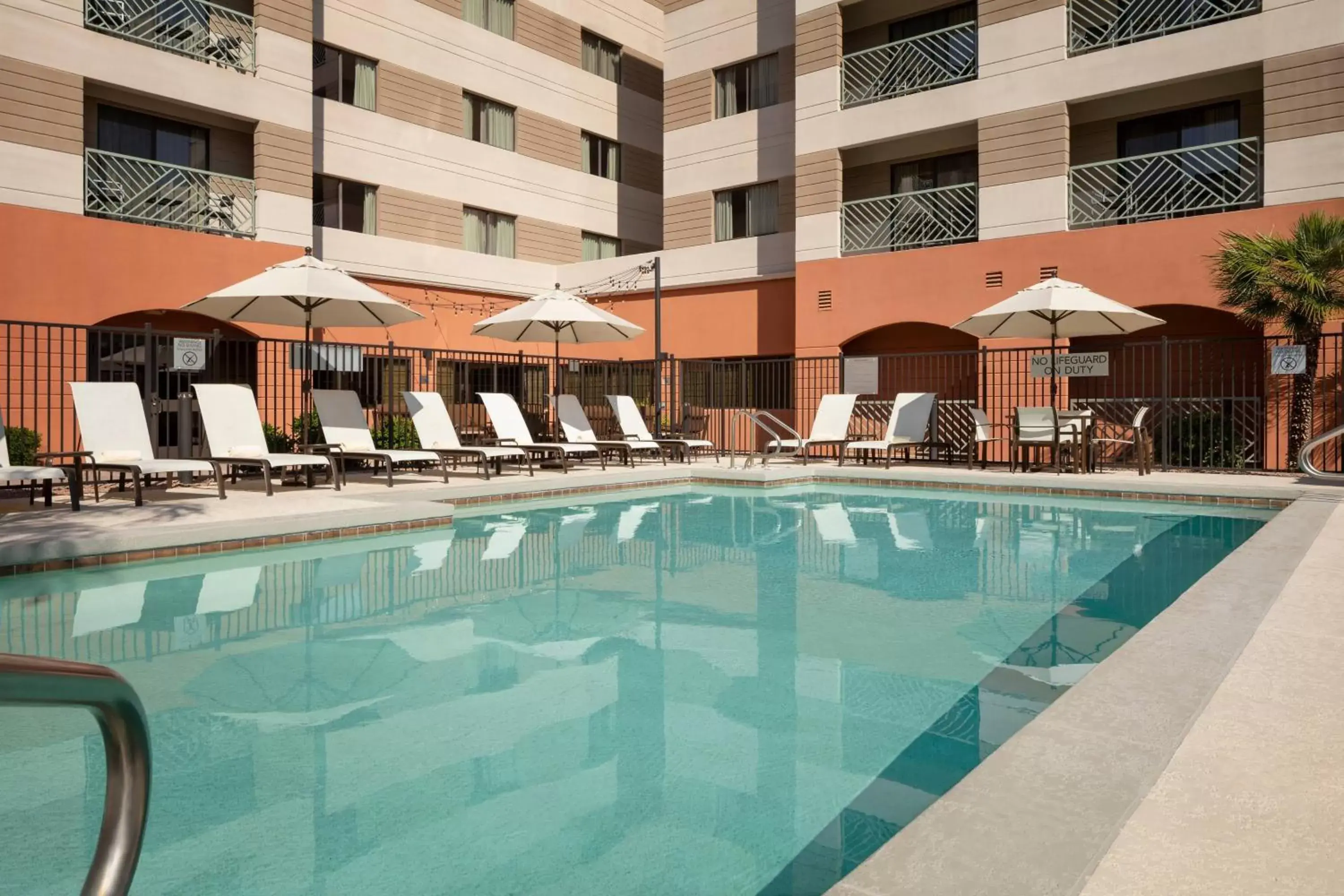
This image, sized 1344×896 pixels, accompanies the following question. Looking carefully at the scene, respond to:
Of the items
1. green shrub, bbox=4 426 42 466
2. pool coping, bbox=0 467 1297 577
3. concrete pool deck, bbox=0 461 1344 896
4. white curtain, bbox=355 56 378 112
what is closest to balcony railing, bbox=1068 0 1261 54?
pool coping, bbox=0 467 1297 577

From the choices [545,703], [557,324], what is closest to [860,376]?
[557,324]

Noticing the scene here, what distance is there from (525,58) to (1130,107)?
12.7 metres

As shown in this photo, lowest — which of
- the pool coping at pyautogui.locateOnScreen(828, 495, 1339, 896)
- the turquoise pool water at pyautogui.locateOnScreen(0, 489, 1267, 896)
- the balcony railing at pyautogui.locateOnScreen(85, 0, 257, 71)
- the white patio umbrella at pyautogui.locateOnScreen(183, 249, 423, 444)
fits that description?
the turquoise pool water at pyautogui.locateOnScreen(0, 489, 1267, 896)

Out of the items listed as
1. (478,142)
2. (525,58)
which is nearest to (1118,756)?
(478,142)

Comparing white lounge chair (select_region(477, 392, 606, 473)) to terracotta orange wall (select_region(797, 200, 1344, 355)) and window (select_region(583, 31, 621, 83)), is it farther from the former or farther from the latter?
window (select_region(583, 31, 621, 83))

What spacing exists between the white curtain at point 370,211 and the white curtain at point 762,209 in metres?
7.84

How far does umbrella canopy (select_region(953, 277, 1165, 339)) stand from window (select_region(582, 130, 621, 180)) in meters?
12.3

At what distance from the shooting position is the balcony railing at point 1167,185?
566 inches

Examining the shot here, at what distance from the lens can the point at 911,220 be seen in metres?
17.8

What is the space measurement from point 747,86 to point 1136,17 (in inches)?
317

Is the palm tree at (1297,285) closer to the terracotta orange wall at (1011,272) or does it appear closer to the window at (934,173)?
the terracotta orange wall at (1011,272)

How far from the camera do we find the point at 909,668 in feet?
13.2

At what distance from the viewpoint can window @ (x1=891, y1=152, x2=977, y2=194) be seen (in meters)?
17.6

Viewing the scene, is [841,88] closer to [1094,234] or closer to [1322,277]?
[1094,234]
